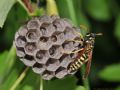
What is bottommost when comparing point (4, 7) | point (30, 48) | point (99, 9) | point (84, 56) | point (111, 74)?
point (111, 74)

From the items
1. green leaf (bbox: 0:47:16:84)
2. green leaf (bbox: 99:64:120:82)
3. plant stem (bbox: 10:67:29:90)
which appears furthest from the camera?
green leaf (bbox: 99:64:120:82)

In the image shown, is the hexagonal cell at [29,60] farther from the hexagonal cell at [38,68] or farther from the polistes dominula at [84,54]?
the polistes dominula at [84,54]

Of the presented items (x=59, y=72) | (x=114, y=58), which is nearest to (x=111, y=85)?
(x=114, y=58)

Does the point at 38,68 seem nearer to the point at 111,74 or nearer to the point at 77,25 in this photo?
the point at 77,25

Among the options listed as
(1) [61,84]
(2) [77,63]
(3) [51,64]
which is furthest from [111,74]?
(3) [51,64]

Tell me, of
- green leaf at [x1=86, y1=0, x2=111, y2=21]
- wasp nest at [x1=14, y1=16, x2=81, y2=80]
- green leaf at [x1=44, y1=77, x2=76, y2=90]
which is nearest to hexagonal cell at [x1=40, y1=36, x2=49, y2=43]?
wasp nest at [x1=14, y1=16, x2=81, y2=80]

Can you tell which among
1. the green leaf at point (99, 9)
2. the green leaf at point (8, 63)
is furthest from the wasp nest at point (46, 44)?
the green leaf at point (99, 9)

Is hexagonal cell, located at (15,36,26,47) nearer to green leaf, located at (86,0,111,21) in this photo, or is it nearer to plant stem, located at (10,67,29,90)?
plant stem, located at (10,67,29,90)

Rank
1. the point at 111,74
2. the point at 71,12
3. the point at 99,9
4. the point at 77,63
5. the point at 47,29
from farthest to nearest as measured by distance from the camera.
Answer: the point at 99,9, the point at 111,74, the point at 71,12, the point at 77,63, the point at 47,29
